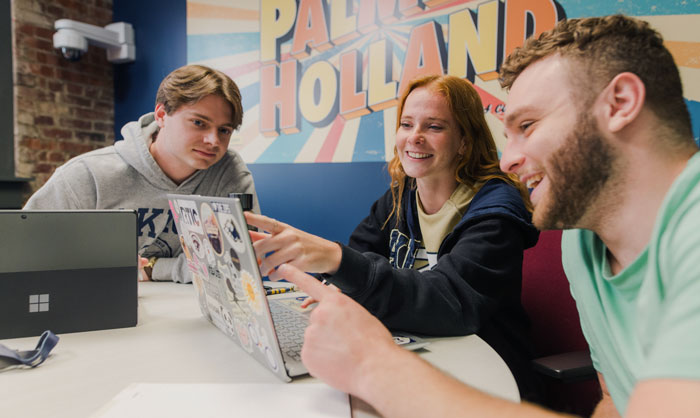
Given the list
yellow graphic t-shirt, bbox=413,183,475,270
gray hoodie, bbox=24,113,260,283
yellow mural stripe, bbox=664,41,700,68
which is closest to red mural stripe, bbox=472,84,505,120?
yellow mural stripe, bbox=664,41,700,68

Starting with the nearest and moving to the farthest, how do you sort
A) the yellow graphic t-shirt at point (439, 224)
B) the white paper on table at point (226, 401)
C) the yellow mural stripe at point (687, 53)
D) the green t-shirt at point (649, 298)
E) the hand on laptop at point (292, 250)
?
the green t-shirt at point (649, 298) < the white paper on table at point (226, 401) < the hand on laptop at point (292, 250) < the yellow graphic t-shirt at point (439, 224) < the yellow mural stripe at point (687, 53)

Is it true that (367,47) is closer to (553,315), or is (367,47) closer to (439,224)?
(439,224)

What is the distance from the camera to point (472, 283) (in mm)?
1067

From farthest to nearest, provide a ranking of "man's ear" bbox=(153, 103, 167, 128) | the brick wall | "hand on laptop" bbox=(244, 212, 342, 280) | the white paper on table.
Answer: the brick wall < "man's ear" bbox=(153, 103, 167, 128) < "hand on laptop" bbox=(244, 212, 342, 280) < the white paper on table

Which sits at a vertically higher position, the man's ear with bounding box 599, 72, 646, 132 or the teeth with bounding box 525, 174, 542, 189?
the man's ear with bounding box 599, 72, 646, 132

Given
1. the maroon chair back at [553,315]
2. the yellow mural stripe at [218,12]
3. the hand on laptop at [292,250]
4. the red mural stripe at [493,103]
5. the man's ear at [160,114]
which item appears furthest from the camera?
the yellow mural stripe at [218,12]

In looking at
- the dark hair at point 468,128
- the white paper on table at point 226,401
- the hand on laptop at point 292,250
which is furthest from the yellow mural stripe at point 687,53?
the white paper on table at point 226,401

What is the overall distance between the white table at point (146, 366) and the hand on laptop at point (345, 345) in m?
0.06

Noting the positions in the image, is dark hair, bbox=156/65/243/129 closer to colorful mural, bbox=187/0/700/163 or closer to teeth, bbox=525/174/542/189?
colorful mural, bbox=187/0/700/163

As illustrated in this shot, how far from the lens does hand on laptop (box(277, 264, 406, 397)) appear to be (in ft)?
2.03

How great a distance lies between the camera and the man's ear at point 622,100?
67cm

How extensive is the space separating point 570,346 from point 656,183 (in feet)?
2.30

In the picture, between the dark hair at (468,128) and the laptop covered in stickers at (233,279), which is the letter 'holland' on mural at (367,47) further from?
the laptop covered in stickers at (233,279)

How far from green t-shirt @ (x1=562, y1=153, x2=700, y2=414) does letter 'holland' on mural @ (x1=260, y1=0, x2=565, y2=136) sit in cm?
149
